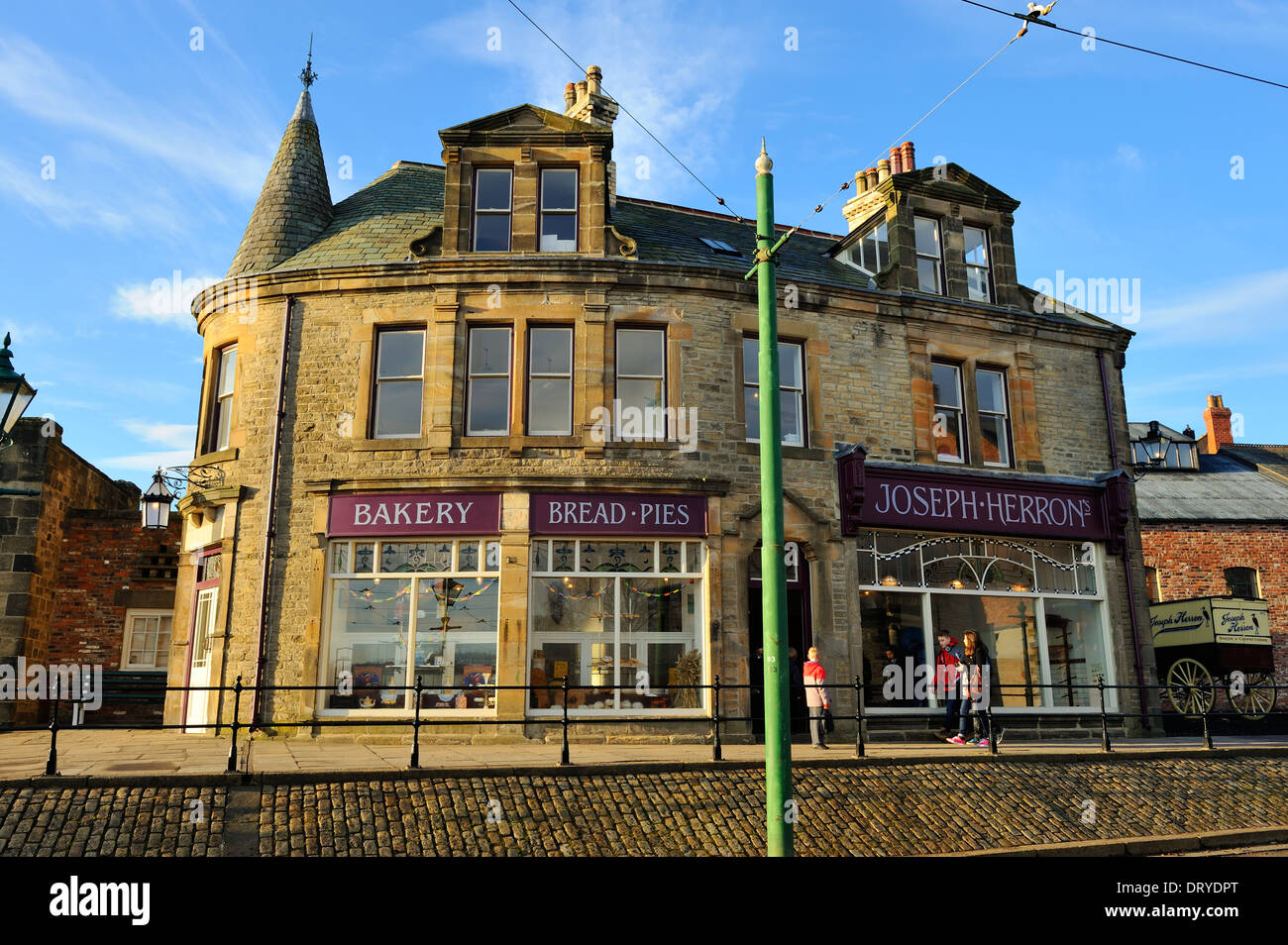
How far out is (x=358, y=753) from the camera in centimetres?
1216

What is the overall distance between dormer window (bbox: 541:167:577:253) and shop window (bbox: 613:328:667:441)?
190 centimetres

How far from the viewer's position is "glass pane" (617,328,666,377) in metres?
16.2

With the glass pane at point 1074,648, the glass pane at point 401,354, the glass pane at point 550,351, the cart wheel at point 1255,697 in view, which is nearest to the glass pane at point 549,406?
the glass pane at point 550,351

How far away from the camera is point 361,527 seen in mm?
15125

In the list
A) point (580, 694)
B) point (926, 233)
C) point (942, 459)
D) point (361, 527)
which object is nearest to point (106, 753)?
point (361, 527)

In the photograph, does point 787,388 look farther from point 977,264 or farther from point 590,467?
point 977,264

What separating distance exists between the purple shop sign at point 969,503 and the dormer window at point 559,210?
6103mm

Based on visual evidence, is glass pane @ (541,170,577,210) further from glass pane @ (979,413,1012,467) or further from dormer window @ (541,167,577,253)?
glass pane @ (979,413,1012,467)

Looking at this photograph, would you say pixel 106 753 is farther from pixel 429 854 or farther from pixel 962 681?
pixel 962 681

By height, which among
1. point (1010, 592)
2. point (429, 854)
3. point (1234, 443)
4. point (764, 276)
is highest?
point (1234, 443)

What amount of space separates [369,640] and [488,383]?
14.9 feet

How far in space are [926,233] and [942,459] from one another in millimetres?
4602
